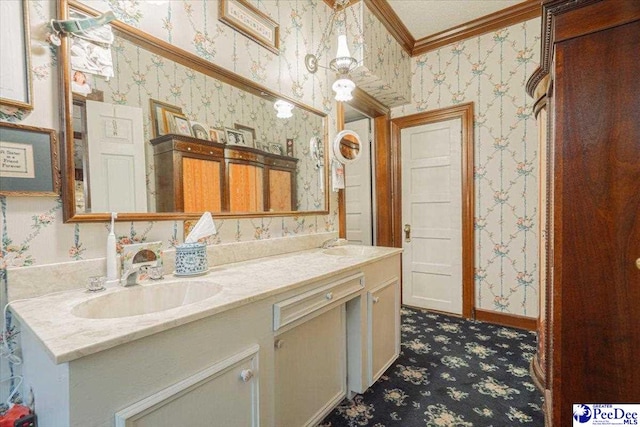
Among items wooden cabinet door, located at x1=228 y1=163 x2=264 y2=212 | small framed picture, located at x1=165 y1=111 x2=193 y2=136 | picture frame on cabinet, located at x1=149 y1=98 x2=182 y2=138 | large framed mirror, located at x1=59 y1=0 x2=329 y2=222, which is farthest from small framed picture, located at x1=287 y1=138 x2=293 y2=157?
picture frame on cabinet, located at x1=149 y1=98 x2=182 y2=138

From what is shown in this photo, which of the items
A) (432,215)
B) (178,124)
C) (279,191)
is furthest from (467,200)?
(178,124)

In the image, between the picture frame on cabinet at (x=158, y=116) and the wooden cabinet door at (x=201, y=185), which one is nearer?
the picture frame on cabinet at (x=158, y=116)

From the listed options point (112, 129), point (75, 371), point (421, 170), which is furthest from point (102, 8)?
point (421, 170)

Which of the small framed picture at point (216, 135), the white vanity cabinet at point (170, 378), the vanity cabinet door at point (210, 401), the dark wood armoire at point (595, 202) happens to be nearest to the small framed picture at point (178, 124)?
the small framed picture at point (216, 135)

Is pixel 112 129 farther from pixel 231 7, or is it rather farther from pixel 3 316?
pixel 231 7

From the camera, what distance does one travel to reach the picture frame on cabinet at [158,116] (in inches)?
51.3

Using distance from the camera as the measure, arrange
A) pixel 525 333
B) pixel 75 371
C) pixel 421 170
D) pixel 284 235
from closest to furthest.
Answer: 1. pixel 75 371
2. pixel 284 235
3. pixel 525 333
4. pixel 421 170

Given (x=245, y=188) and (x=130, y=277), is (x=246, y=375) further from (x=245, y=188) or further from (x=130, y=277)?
(x=245, y=188)

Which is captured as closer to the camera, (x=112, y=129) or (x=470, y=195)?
(x=112, y=129)

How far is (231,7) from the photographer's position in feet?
5.33

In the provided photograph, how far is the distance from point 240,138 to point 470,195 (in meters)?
2.31

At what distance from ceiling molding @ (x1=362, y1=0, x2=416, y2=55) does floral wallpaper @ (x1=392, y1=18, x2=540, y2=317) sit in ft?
1.23

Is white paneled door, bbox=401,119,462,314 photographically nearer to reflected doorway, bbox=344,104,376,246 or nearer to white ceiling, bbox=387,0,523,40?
reflected doorway, bbox=344,104,376,246

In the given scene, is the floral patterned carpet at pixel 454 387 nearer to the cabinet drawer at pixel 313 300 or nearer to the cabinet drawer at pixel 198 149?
the cabinet drawer at pixel 313 300
